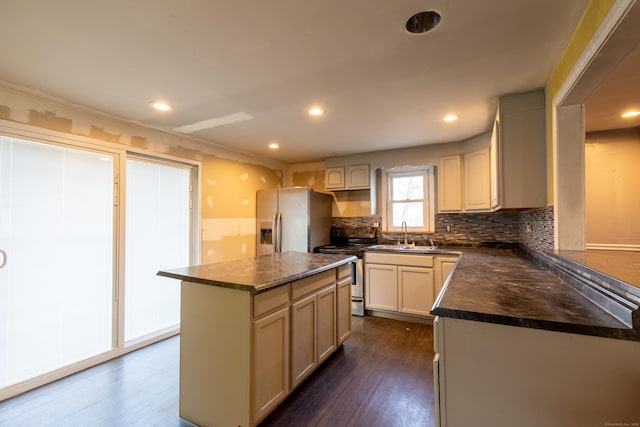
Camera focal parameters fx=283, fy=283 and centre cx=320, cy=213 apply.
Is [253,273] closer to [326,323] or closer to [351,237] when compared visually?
[326,323]

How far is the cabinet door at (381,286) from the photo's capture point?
11.8 feet

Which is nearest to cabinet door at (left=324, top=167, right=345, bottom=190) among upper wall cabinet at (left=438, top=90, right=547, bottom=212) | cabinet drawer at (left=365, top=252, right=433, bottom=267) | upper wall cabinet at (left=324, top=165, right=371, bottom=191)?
upper wall cabinet at (left=324, top=165, right=371, bottom=191)

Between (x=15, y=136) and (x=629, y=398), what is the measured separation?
3702 mm

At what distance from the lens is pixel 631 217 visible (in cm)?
297

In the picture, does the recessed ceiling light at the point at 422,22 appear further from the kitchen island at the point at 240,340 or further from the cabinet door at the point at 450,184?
the cabinet door at the point at 450,184

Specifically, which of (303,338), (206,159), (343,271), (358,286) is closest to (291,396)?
(303,338)

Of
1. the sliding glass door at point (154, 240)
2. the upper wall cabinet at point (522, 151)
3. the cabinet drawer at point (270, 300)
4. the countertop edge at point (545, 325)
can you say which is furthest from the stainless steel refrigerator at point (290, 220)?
the countertop edge at point (545, 325)

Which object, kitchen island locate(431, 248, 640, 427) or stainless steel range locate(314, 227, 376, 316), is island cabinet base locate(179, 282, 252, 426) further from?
stainless steel range locate(314, 227, 376, 316)

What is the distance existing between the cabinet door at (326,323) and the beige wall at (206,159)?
1.86 meters

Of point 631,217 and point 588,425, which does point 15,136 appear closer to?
point 588,425

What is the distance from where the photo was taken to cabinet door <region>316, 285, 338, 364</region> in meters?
2.31

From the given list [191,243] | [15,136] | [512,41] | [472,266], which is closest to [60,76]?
[15,136]

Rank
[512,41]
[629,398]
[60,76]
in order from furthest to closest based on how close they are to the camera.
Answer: [60,76]
[512,41]
[629,398]

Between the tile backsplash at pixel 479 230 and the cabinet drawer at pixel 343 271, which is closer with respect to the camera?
the cabinet drawer at pixel 343 271
